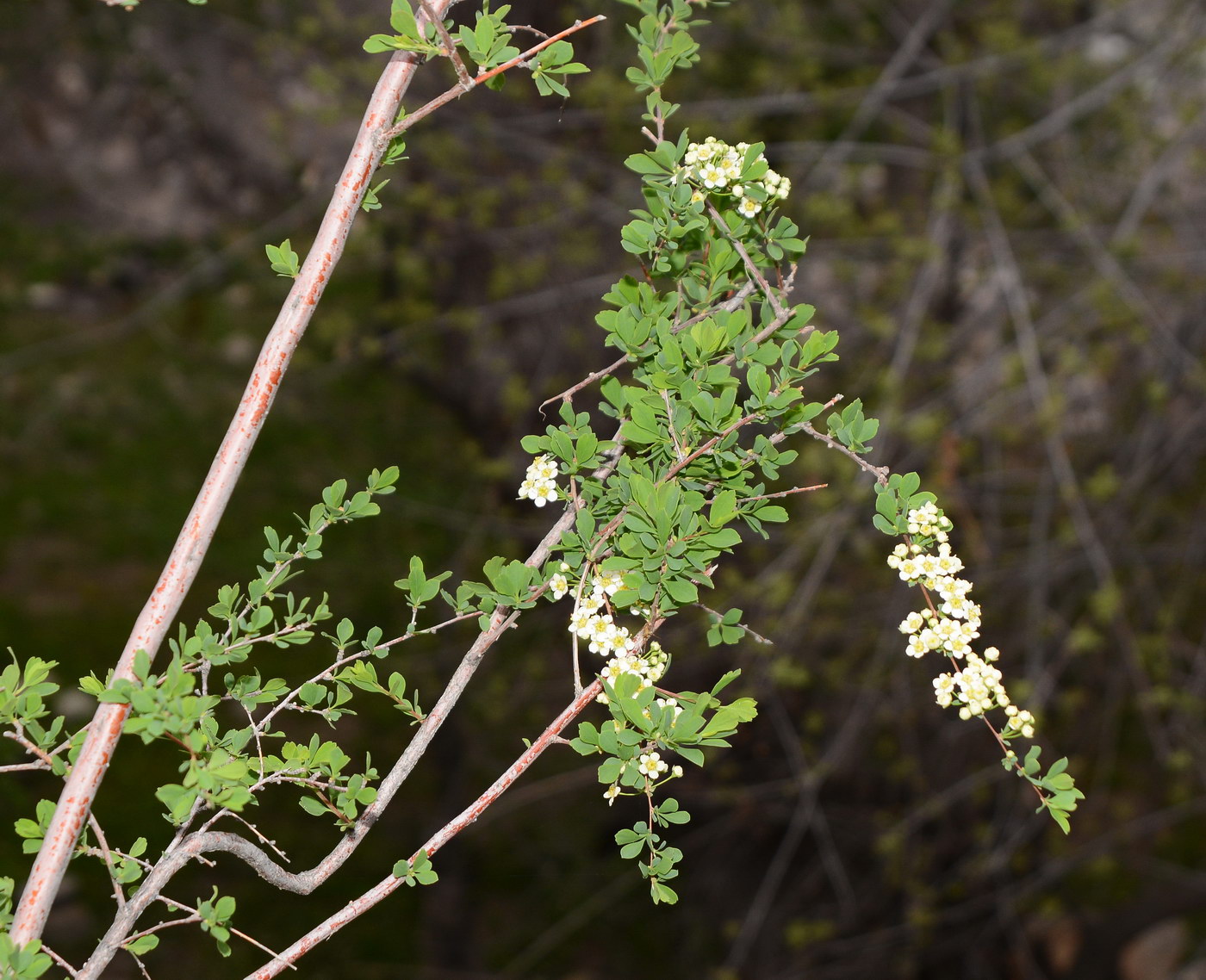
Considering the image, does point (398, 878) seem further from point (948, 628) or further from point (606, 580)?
point (948, 628)

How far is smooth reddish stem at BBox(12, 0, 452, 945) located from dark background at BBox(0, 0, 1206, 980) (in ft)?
5.83

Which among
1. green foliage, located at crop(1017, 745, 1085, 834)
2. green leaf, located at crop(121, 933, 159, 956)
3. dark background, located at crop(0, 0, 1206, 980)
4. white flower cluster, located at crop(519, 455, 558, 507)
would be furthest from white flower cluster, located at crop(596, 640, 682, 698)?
dark background, located at crop(0, 0, 1206, 980)

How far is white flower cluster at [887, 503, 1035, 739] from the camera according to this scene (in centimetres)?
88

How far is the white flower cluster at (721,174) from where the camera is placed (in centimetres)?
102

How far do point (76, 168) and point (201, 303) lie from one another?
1.31 m

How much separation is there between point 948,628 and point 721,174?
48 cm

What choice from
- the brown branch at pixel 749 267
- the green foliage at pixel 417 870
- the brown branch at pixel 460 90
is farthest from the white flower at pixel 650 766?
the brown branch at pixel 460 90

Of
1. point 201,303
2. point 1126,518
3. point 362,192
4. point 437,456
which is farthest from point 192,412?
point 362,192

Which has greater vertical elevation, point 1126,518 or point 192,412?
point 192,412

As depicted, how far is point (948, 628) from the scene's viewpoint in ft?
2.99

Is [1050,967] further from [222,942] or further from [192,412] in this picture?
[192,412]

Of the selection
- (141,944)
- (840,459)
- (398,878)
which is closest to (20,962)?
(141,944)

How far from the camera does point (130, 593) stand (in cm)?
538

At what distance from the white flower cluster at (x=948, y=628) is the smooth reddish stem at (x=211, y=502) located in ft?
1.82
